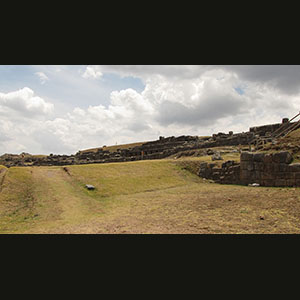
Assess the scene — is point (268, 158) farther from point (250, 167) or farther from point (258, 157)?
point (250, 167)

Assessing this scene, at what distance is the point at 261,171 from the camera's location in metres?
19.8

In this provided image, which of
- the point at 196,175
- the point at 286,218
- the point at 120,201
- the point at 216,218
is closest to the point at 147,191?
the point at 120,201

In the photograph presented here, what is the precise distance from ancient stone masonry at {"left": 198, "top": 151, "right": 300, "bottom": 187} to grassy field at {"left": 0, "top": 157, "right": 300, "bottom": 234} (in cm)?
190

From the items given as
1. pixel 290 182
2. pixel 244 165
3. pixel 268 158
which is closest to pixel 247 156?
pixel 244 165

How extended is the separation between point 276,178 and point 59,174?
19.1 metres

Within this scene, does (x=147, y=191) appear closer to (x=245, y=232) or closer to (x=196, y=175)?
(x=196, y=175)

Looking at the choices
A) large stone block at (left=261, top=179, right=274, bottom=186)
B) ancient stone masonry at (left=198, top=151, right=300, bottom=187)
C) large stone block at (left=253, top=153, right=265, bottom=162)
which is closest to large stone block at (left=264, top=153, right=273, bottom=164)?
ancient stone masonry at (left=198, top=151, right=300, bottom=187)

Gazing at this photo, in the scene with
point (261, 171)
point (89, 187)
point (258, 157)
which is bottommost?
point (89, 187)

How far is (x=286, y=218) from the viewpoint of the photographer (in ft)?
33.2

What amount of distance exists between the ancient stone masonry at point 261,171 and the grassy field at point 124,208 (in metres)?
1.90

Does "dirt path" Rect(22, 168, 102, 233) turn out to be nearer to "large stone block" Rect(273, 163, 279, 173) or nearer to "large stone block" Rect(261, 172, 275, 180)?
"large stone block" Rect(261, 172, 275, 180)

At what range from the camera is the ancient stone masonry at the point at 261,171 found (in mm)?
18061

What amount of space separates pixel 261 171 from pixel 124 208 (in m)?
12.3

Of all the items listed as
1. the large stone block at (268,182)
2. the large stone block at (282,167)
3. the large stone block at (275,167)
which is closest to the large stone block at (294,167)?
the large stone block at (282,167)
